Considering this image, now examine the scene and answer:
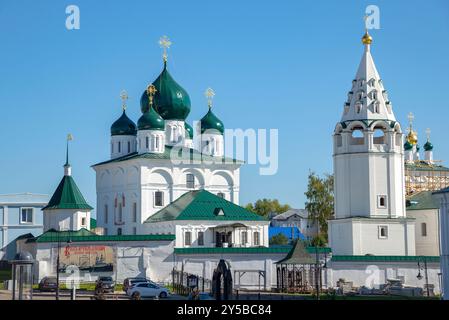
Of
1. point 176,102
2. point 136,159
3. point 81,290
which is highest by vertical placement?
point 176,102

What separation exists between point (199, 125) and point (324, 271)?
15182mm

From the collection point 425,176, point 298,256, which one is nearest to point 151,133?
point 298,256

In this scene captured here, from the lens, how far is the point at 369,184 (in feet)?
136

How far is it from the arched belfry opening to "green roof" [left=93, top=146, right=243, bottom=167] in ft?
65.8

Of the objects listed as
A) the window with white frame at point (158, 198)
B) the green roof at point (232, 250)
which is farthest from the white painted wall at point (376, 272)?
the window with white frame at point (158, 198)

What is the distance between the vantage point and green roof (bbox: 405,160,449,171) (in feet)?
190

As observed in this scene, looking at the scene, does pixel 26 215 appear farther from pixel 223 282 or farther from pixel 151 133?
pixel 223 282

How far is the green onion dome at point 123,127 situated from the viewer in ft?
161

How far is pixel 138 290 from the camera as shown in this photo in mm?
30469

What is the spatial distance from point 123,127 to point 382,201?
14.6 m
